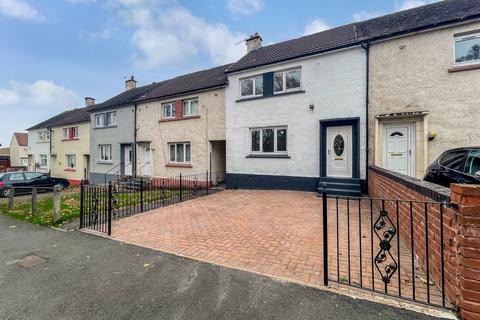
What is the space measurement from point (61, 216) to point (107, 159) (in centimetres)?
1379

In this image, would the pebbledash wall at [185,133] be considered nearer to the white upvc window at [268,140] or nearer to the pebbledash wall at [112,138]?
the pebbledash wall at [112,138]

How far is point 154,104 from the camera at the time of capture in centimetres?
1708

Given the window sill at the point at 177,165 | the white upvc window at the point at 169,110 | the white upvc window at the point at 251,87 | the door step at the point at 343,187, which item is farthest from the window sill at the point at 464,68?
the white upvc window at the point at 169,110

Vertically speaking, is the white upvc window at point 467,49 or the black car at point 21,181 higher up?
the white upvc window at point 467,49

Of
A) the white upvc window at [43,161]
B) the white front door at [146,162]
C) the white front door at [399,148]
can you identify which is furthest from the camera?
the white upvc window at [43,161]

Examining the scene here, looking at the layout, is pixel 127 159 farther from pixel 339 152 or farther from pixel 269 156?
pixel 339 152

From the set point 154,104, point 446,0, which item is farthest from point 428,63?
point 154,104

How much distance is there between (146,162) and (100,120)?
7315 millimetres

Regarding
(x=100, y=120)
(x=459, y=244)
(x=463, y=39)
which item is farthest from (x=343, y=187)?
(x=100, y=120)

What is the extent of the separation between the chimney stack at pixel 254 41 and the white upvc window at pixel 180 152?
7308 millimetres

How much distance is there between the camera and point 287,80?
11703 millimetres

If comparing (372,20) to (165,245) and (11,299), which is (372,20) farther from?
(11,299)

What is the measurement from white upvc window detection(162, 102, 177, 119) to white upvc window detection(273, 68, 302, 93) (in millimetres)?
7422

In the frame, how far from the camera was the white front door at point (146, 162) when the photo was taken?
682 inches
